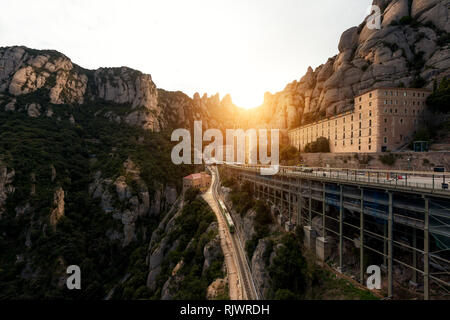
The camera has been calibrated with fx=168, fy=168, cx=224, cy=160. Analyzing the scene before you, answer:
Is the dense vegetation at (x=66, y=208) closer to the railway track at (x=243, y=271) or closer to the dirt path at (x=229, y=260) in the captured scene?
the dirt path at (x=229, y=260)

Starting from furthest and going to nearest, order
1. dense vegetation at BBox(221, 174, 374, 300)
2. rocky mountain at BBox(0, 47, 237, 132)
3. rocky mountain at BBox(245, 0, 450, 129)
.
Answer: rocky mountain at BBox(0, 47, 237, 132)
rocky mountain at BBox(245, 0, 450, 129)
dense vegetation at BBox(221, 174, 374, 300)

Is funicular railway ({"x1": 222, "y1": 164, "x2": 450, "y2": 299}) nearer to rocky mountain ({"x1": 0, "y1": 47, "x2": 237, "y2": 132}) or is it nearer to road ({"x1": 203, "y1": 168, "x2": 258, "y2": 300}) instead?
road ({"x1": 203, "y1": 168, "x2": 258, "y2": 300})

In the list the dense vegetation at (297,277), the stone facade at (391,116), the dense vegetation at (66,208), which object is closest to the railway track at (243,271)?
the dense vegetation at (297,277)

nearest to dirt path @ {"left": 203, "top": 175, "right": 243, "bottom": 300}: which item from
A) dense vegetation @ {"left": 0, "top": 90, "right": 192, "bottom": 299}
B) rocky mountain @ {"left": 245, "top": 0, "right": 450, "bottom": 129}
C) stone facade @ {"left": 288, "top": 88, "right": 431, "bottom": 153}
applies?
dense vegetation @ {"left": 0, "top": 90, "right": 192, "bottom": 299}

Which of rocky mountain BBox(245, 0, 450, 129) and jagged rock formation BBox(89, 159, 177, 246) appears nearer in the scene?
rocky mountain BBox(245, 0, 450, 129)

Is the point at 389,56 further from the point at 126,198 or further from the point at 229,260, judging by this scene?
the point at 126,198

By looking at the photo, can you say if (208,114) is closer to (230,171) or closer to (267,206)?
(230,171)
